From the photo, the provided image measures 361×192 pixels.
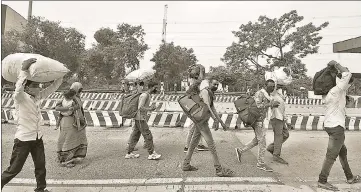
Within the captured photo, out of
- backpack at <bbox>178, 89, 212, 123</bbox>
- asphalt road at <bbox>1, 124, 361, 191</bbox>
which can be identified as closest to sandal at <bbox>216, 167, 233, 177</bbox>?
asphalt road at <bbox>1, 124, 361, 191</bbox>

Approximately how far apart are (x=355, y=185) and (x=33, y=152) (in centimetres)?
467

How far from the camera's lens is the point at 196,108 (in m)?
4.91

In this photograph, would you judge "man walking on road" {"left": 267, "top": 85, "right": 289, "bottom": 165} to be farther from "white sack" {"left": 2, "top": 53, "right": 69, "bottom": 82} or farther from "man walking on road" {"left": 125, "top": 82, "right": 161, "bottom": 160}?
"white sack" {"left": 2, "top": 53, "right": 69, "bottom": 82}

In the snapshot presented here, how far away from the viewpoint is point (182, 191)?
14.3ft

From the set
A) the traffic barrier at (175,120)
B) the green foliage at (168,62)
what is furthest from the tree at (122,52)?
the traffic barrier at (175,120)

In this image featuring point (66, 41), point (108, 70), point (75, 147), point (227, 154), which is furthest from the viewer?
point (108, 70)

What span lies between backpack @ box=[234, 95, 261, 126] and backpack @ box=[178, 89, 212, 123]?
0.94 meters

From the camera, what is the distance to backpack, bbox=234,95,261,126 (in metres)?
5.45

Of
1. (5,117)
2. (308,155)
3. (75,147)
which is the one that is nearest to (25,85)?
(75,147)

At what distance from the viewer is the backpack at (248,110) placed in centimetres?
545

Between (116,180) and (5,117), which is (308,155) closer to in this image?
(116,180)

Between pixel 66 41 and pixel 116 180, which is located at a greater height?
pixel 66 41

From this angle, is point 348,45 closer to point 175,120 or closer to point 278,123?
point 278,123

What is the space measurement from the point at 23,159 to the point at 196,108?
254 cm
